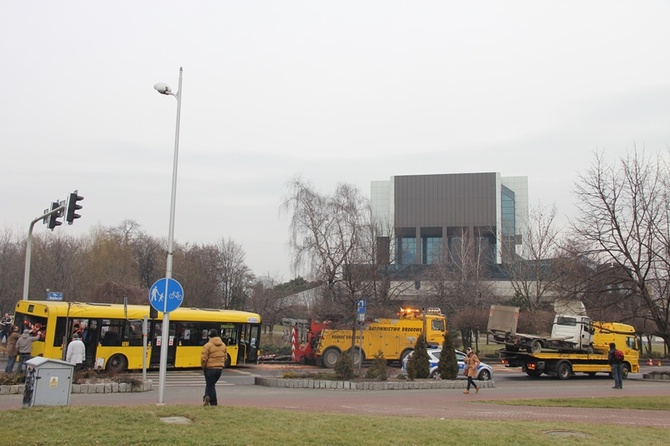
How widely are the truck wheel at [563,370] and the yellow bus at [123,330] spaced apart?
46.4ft

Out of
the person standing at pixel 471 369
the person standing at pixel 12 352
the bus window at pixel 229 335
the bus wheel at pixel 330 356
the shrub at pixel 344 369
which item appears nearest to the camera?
the person standing at pixel 12 352

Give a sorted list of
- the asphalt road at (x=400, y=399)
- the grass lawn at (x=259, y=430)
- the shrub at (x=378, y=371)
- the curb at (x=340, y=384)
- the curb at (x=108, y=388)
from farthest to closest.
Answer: the shrub at (x=378, y=371) → the curb at (x=340, y=384) → the curb at (x=108, y=388) → the asphalt road at (x=400, y=399) → the grass lawn at (x=259, y=430)

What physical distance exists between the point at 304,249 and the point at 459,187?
1343 inches

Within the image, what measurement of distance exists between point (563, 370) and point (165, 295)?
22236 mm

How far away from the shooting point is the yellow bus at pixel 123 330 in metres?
23.8

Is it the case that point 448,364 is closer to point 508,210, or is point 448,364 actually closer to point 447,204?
point 447,204

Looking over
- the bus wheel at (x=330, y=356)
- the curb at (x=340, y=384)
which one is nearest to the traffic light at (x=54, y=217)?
the curb at (x=340, y=384)

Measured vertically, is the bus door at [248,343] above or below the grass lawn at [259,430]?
above

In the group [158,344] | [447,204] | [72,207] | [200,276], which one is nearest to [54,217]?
[72,207]

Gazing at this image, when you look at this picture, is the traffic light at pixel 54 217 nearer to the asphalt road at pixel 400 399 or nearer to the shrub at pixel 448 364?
the asphalt road at pixel 400 399

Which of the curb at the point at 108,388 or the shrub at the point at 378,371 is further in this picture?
the shrub at the point at 378,371

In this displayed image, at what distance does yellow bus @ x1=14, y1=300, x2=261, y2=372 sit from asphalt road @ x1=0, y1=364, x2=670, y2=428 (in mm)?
1156

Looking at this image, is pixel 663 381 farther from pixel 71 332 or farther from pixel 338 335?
pixel 71 332

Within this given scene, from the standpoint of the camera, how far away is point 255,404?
1631 cm
